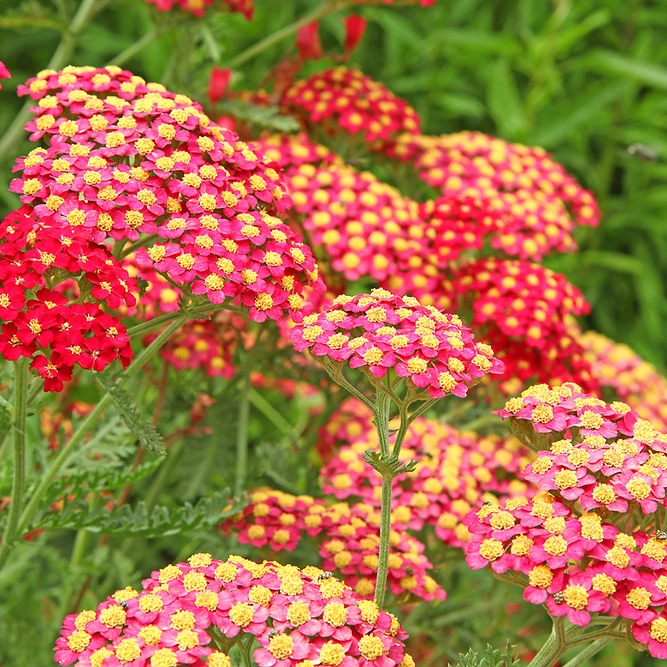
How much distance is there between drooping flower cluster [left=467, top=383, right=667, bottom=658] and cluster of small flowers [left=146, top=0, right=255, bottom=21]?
1.34m

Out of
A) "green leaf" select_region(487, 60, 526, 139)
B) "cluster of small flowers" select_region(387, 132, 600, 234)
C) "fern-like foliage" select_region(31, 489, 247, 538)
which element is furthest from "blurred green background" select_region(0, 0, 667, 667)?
"fern-like foliage" select_region(31, 489, 247, 538)

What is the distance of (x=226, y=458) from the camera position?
2605 millimetres

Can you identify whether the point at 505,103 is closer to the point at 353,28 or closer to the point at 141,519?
the point at 353,28

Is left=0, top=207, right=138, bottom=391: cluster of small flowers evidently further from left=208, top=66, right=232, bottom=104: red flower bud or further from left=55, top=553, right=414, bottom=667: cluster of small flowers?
left=208, top=66, right=232, bottom=104: red flower bud

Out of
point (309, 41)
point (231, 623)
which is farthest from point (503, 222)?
point (231, 623)

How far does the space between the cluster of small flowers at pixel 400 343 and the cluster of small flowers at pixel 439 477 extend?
55cm

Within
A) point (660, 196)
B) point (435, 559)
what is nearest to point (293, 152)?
point (435, 559)

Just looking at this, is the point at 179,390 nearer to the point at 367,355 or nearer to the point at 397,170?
the point at 397,170

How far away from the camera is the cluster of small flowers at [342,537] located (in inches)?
73.1

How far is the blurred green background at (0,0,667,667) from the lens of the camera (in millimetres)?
3648

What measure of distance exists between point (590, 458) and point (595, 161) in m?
3.04

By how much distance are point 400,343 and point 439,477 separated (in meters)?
0.70

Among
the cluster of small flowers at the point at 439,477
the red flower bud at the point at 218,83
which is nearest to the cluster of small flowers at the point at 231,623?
the cluster of small flowers at the point at 439,477

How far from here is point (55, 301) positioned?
5.06ft
